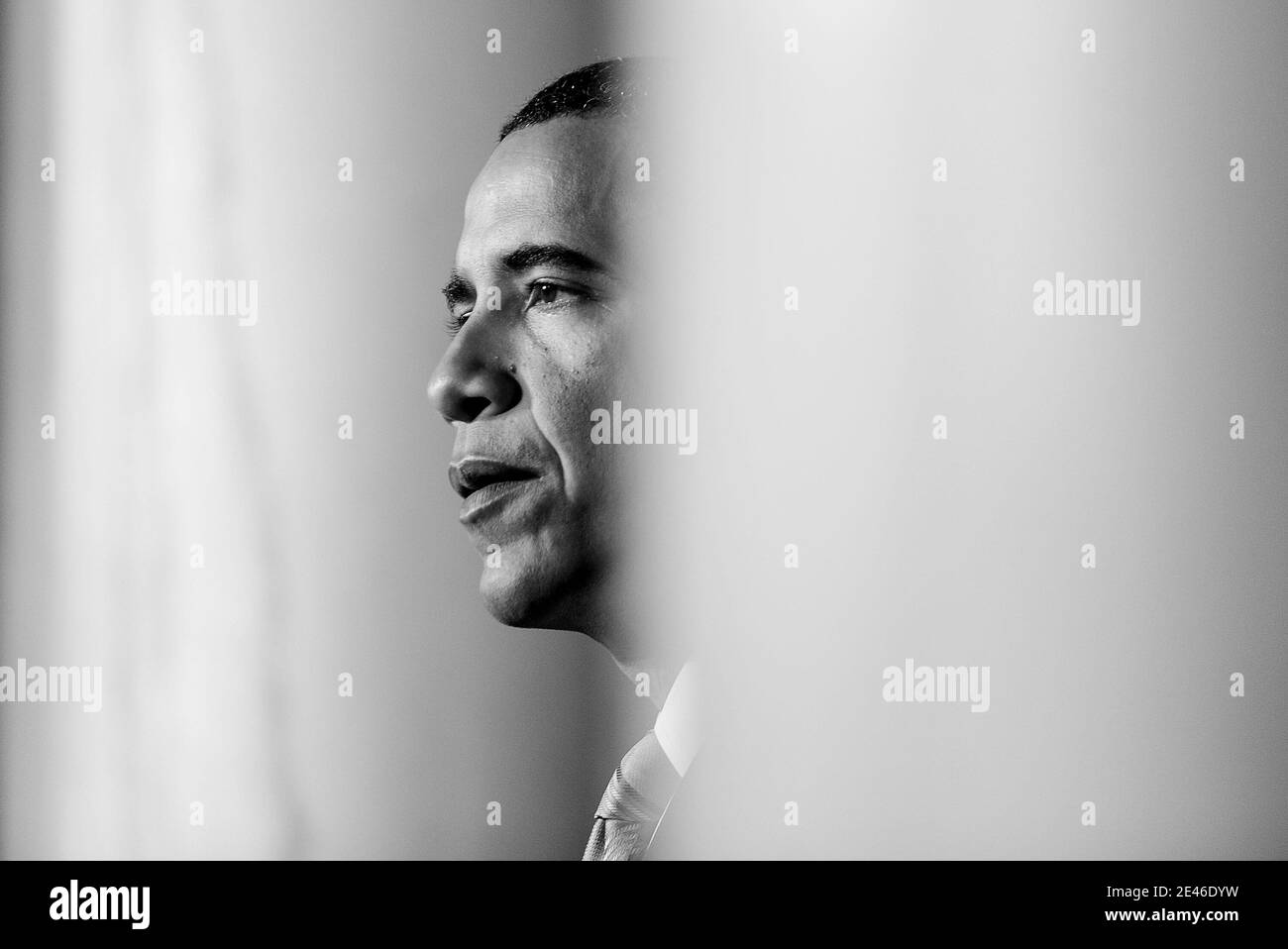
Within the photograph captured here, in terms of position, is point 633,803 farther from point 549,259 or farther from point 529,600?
point 549,259

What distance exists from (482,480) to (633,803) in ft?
1.62

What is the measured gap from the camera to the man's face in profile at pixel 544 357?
1.51 m

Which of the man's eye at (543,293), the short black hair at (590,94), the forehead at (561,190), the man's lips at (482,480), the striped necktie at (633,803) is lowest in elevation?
the striped necktie at (633,803)

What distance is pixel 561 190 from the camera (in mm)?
1513

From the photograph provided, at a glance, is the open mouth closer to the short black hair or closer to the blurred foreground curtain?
the blurred foreground curtain

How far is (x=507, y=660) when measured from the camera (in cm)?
158

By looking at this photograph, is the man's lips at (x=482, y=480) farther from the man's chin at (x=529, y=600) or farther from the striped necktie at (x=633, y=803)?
the striped necktie at (x=633, y=803)

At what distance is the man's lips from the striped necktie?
0.39 metres

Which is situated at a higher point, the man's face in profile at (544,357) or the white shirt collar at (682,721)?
the man's face in profile at (544,357)

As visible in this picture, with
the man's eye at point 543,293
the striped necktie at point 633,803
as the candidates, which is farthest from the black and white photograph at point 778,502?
the man's eye at point 543,293

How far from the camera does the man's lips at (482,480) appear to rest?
1540mm

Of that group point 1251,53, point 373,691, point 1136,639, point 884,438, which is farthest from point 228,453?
point 1251,53
